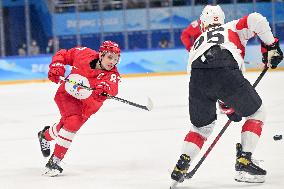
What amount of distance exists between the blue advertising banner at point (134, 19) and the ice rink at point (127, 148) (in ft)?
12.7

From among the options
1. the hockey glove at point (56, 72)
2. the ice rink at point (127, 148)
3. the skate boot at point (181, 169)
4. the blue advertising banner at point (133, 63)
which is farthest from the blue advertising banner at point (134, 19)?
the skate boot at point (181, 169)

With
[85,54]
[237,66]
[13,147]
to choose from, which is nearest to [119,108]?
[13,147]

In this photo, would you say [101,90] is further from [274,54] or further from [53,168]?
[274,54]

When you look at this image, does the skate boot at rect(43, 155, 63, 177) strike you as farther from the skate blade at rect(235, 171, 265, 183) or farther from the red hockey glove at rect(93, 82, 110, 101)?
the skate blade at rect(235, 171, 265, 183)

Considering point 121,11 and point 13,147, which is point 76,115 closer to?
point 13,147

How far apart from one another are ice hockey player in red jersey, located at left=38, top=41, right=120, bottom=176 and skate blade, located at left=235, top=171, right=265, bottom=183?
2.71ft

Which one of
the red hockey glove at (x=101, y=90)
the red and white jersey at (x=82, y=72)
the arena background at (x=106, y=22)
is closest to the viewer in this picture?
the red hockey glove at (x=101, y=90)

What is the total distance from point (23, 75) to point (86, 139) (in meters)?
5.64

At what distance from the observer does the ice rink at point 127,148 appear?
3.44 metres

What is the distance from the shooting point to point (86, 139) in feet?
16.2

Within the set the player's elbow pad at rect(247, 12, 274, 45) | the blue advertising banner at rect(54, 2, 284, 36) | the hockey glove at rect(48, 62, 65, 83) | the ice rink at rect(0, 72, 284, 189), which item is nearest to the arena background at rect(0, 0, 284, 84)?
the blue advertising banner at rect(54, 2, 284, 36)

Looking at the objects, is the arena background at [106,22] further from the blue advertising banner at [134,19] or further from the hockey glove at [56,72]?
the hockey glove at [56,72]

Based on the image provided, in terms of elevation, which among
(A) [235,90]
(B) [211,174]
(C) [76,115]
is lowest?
(B) [211,174]

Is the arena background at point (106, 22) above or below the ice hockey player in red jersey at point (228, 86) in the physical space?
below
